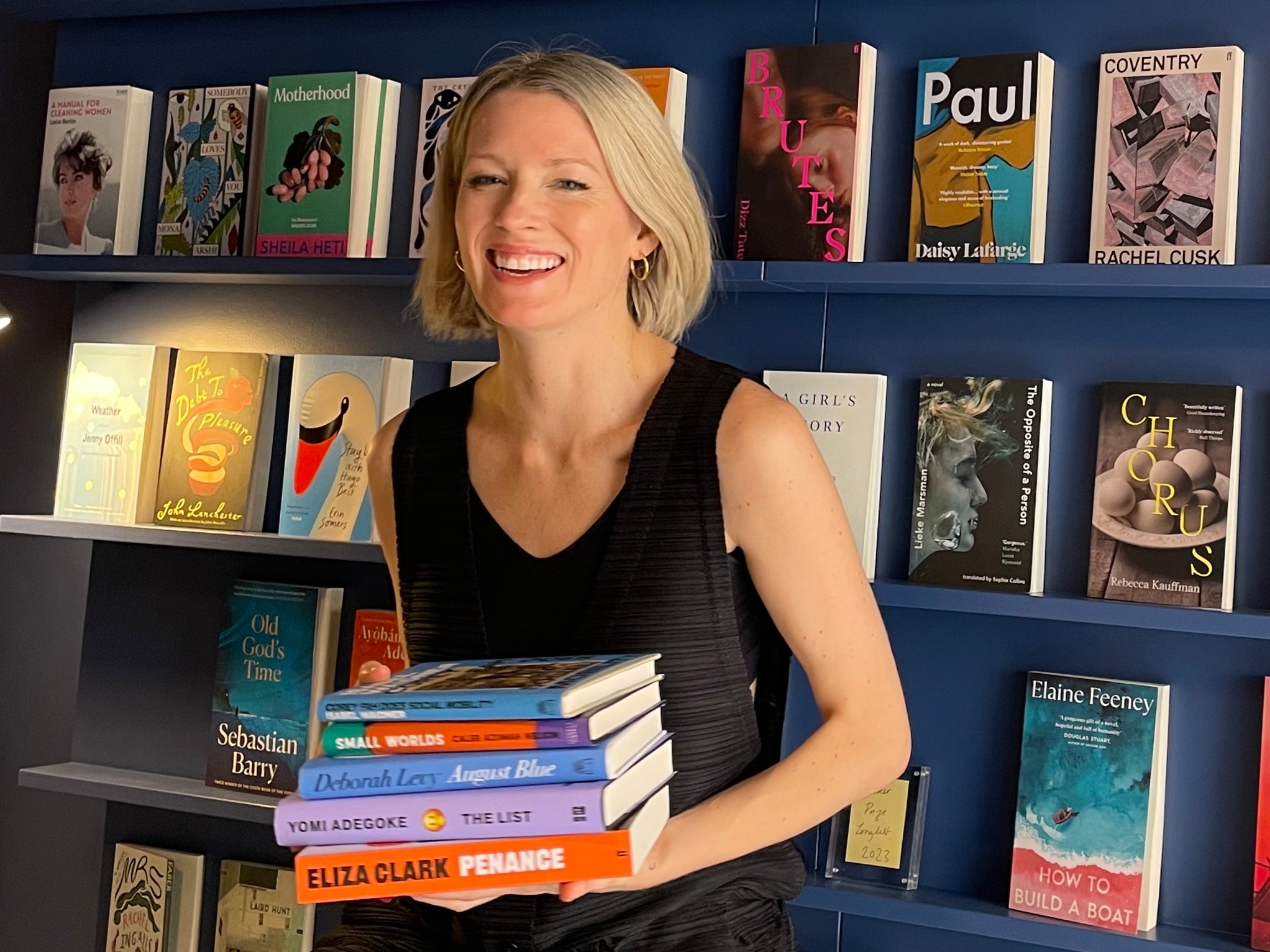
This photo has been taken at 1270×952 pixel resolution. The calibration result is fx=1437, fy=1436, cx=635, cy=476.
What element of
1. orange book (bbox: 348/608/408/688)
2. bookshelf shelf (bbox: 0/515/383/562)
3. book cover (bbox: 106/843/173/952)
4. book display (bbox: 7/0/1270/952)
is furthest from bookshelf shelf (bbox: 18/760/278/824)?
bookshelf shelf (bbox: 0/515/383/562)

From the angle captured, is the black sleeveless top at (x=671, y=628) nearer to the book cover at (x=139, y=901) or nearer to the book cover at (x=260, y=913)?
the book cover at (x=260, y=913)

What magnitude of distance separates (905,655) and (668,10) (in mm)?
1220

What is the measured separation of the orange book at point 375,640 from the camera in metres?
2.68

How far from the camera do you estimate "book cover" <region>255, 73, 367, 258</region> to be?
268 cm

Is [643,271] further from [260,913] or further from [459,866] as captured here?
[260,913]

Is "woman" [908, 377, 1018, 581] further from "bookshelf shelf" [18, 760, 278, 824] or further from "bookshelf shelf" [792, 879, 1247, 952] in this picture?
"bookshelf shelf" [18, 760, 278, 824]

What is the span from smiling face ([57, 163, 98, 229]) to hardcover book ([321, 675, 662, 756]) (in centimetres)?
198

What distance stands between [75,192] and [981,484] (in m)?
1.89

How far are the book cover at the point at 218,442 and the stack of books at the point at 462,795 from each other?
1.55 meters

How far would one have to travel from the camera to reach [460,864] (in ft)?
3.99

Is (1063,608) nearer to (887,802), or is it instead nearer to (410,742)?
(887,802)

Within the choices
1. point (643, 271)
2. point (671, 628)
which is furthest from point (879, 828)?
point (643, 271)

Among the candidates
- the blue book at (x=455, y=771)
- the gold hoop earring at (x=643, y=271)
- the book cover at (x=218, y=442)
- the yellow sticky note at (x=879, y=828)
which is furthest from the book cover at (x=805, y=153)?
the blue book at (x=455, y=771)

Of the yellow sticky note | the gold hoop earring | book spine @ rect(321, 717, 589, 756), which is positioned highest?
the gold hoop earring
